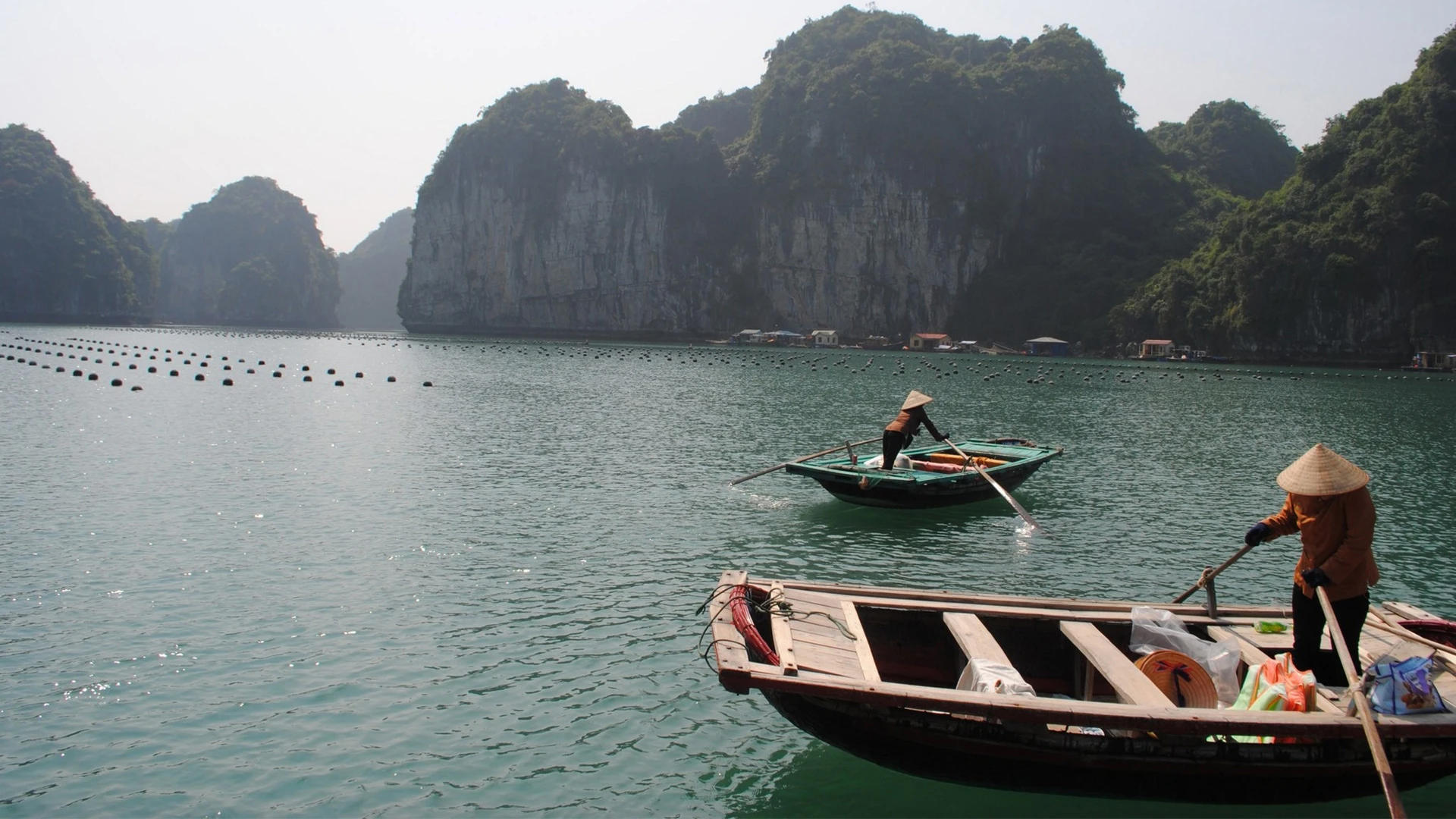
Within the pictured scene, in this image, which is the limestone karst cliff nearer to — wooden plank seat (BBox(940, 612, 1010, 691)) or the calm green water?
the calm green water

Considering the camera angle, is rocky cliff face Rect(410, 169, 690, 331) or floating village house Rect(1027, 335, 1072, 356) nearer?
floating village house Rect(1027, 335, 1072, 356)

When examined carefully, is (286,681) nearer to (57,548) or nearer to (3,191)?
(57,548)

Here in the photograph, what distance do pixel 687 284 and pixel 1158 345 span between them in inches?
2668

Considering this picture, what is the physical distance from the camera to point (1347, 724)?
21.4ft

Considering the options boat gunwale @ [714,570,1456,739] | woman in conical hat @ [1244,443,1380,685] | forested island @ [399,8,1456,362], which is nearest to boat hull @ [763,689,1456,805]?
boat gunwale @ [714,570,1456,739]

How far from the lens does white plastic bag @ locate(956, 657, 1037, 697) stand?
701 cm

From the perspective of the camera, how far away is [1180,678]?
7707 millimetres

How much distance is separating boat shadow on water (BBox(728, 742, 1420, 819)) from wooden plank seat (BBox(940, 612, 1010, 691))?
2.83 feet

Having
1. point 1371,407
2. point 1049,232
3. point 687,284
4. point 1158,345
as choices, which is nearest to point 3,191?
point 687,284

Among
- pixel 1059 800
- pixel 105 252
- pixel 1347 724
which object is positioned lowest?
pixel 1059 800

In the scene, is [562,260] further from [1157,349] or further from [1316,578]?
[1316,578]

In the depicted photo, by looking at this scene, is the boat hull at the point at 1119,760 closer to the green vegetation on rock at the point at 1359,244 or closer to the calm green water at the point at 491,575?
the calm green water at the point at 491,575

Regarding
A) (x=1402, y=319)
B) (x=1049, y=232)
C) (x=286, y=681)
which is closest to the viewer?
(x=286, y=681)

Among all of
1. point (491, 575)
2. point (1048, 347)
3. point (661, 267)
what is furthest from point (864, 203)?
point (491, 575)
